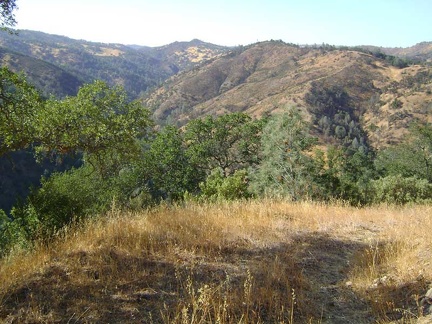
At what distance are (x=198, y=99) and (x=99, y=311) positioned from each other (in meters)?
185

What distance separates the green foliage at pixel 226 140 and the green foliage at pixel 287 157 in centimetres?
571

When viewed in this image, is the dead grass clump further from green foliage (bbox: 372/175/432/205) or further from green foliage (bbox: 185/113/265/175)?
green foliage (bbox: 372/175/432/205)

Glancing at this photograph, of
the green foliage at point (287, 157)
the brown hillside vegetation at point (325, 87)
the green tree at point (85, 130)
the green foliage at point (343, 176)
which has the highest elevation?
the brown hillside vegetation at point (325, 87)

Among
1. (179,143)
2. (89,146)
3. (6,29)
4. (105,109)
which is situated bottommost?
(179,143)

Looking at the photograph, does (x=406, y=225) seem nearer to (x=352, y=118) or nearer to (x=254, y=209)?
(x=254, y=209)

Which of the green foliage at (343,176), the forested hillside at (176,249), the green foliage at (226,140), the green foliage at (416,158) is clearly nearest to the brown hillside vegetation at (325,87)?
the green foliage at (416,158)

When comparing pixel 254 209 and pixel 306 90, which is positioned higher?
pixel 306 90

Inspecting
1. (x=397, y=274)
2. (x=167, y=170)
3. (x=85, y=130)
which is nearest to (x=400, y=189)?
(x=167, y=170)

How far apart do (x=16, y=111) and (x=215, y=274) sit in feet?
17.6

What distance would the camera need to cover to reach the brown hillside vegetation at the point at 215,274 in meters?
3.32

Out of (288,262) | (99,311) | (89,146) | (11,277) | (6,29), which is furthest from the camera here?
(89,146)

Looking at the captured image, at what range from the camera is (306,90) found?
128m

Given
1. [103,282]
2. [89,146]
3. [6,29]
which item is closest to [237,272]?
[103,282]

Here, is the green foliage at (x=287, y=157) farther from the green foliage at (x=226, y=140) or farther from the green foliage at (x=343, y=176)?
the green foliage at (x=226, y=140)
